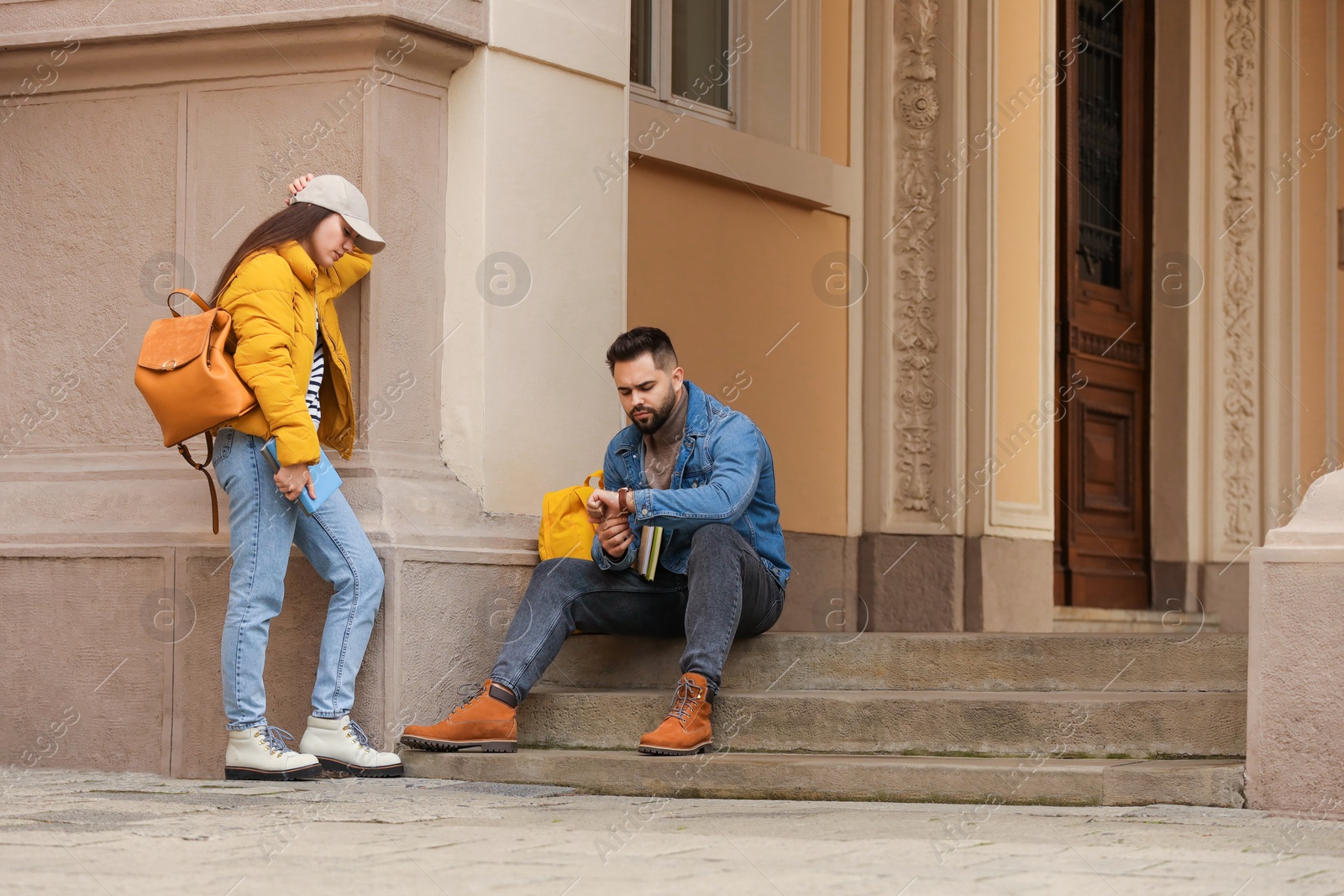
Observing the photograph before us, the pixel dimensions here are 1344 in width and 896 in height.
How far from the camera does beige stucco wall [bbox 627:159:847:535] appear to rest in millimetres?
7836

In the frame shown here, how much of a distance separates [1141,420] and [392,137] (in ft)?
19.8

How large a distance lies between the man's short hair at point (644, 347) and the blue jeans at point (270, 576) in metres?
0.98

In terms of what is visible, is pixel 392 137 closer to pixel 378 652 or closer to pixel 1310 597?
pixel 378 652

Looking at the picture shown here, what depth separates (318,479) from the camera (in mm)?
5156

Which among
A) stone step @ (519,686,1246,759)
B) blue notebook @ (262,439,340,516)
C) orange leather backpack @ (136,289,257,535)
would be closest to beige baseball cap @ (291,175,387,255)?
orange leather backpack @ (136,289,257,535)

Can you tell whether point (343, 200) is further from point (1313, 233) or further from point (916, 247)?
point (1313, 233)

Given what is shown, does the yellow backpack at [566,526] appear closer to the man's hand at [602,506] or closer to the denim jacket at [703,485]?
the denim jacket at [703,485]

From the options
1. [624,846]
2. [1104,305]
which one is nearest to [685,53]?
[1104,305]

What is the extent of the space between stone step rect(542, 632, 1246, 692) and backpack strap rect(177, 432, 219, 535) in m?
1.22

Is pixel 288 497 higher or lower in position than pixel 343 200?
lower

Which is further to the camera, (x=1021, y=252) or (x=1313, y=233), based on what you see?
(x=1313, y=233)

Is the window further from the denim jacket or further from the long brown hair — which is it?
the long brown hair

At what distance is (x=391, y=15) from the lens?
5.64 m

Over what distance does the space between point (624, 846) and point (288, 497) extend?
1879 mm
